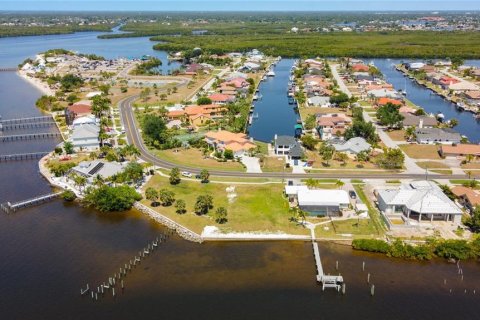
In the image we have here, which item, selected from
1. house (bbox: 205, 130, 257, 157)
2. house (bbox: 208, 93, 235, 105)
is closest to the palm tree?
house (bbox: 205, 130, 257, 157)

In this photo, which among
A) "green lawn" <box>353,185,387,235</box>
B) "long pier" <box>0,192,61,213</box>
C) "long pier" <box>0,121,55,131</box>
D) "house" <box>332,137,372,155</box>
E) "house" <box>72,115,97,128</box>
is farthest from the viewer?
"long pier" <box>0,121,55,131</box>

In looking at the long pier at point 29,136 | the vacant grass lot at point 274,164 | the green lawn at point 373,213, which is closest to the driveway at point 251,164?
the vacant grass lot at point 274,164

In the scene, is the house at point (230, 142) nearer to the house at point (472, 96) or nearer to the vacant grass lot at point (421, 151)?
the vacant grass lot at point (421, 151)

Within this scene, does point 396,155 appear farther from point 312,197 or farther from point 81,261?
point 81,261

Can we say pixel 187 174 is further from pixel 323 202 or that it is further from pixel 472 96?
pixel 472 96

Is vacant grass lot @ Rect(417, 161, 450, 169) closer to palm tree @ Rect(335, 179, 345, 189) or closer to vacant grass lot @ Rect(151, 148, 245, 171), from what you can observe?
palm tree @ Rect(335, 179, 345, 189)
